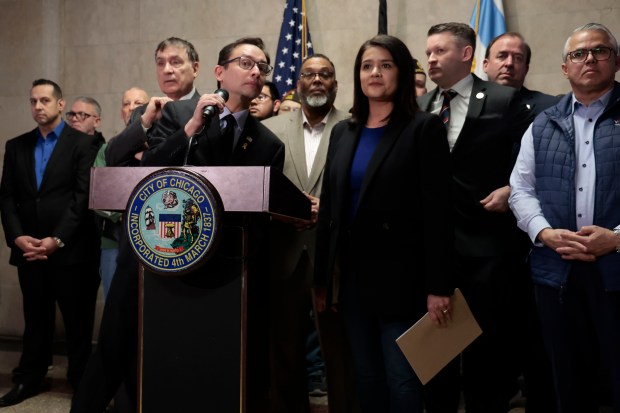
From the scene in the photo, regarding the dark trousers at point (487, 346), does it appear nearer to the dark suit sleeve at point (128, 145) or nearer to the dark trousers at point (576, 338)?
the dark trousers at point (576, 338)

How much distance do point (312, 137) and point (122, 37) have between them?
10.5 feet

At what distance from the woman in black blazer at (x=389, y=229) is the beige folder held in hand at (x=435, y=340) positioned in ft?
0.14

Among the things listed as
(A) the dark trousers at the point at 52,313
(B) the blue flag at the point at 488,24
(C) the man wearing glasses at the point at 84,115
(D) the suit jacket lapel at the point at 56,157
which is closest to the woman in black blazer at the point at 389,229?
(A) the dark trousers at the point at 52,313

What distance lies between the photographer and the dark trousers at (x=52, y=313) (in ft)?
12.2

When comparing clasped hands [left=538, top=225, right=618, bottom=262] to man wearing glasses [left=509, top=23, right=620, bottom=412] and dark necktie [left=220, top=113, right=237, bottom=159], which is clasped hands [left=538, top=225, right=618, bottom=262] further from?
dark necktie [left=220, top=113, right=237, bottom=159]

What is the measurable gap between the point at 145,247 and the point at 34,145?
8.10ft

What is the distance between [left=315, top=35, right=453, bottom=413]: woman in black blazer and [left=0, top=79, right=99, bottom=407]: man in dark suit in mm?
2048

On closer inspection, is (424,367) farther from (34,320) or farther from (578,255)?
(34,320)

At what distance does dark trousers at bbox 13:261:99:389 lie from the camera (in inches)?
146

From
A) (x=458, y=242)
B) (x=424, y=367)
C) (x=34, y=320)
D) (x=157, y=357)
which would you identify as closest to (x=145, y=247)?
(x=157, y=357)

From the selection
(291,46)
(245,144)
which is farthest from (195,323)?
(291,46)

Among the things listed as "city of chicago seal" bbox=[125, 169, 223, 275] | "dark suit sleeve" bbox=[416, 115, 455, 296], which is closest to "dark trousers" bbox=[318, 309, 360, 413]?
"dark suit sleeve" bbox=[416, 115, 455, 296]

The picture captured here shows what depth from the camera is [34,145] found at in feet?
Result: 13.3

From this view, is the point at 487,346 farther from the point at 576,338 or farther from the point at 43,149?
the point at 43,149
